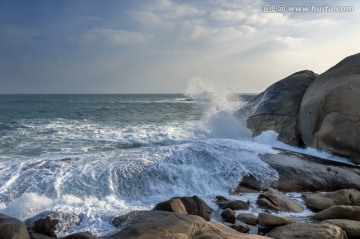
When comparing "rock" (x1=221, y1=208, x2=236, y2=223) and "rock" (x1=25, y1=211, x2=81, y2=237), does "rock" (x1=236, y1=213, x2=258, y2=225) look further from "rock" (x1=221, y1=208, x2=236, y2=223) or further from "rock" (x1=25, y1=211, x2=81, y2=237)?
"rock" (x1=25, y1=211, x2=81, y2=237)

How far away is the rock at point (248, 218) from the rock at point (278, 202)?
763 millimetres

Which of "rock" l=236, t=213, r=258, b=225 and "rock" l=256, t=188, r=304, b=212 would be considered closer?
"rock" l=236, t=213, r=258, b=225

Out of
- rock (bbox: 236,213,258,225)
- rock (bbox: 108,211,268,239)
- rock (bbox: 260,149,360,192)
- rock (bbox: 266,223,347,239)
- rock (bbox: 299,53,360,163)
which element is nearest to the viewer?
rock (bbox: 108,211,268,239)

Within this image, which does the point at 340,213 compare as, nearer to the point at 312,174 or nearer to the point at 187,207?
the point at 312,174

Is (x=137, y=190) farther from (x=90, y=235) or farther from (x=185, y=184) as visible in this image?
(x=90, y=235)

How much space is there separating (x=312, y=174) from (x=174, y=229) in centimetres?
516

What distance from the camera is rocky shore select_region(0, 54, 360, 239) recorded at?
4.94 m

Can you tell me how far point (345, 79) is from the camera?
10.4m

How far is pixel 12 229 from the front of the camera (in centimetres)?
493

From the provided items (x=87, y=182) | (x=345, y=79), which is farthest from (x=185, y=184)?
(x=345, y=79)

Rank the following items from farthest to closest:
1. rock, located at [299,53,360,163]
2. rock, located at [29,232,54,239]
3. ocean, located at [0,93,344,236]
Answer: rock, located at [299,53,360,163], ocean, located at [0,93,344,236], rock, located at [29,232,54,239]

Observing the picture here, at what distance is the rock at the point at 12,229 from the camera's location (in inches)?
191

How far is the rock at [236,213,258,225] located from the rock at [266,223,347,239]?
1.90 ft

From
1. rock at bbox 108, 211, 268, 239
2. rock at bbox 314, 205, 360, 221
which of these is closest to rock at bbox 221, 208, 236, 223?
rock at bbox 108, 211, 268, 239
